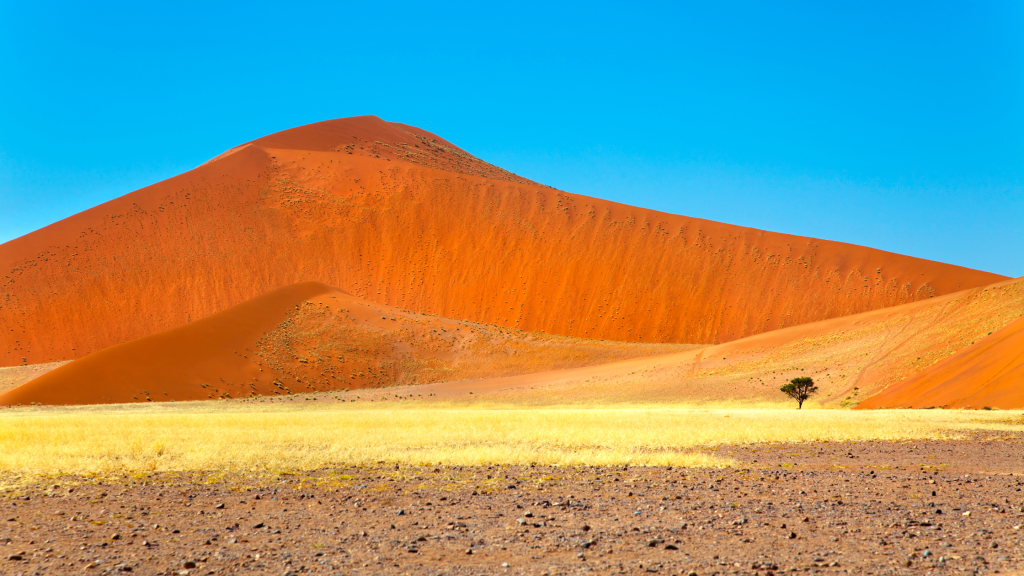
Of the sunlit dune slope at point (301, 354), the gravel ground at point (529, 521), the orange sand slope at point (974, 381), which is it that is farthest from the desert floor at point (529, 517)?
the sunlit dune slope at point (301, 354)

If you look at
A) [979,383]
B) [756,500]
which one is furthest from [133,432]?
[979,383]

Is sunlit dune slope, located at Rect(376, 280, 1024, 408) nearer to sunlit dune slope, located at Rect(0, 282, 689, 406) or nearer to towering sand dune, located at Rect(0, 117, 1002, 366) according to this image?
sunlit dune slope, located at Rect(0, 282, 689, 406)

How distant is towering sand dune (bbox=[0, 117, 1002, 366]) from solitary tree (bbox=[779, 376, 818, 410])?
96.0 ft

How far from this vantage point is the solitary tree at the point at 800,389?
3450cm

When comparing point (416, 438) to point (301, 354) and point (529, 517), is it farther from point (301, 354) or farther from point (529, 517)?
point (301, 354)

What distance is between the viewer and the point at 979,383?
2781 centimetres

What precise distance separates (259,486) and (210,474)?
1.88 metres

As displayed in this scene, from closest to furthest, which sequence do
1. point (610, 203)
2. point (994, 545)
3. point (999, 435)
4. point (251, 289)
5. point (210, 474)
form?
point (994, 545)
point (210, 474)
point (999, 435)
point (251, 289)
point (610, 203)

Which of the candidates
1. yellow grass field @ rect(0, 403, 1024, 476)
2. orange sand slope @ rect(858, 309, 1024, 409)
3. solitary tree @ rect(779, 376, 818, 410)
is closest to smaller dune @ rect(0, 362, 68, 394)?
yellow grass field @ rect(0, 403, 1024, 476)

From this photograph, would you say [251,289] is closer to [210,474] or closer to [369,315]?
[369,315]

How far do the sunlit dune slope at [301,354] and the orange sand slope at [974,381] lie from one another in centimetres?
2379

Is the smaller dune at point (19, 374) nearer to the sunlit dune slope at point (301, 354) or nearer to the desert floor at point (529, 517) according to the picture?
the sunlit dune slope at point (301, 354)

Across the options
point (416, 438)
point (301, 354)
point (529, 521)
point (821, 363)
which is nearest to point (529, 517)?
point (529, 521)

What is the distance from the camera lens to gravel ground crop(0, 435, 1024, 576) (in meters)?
6.28
